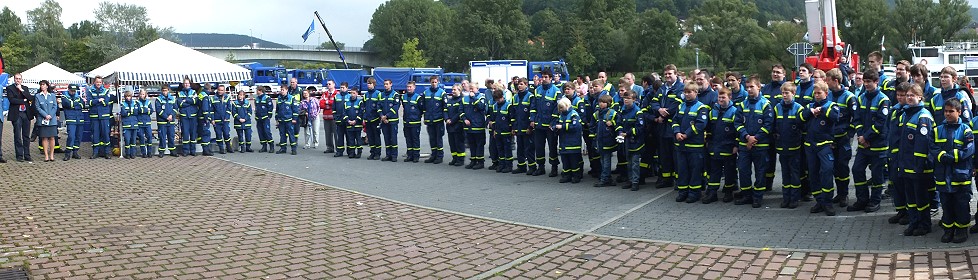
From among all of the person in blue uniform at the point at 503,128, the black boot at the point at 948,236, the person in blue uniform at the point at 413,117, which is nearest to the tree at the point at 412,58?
the person in blue uniform at the point at 413,117

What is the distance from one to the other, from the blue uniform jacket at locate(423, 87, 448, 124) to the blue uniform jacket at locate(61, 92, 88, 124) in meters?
7.88

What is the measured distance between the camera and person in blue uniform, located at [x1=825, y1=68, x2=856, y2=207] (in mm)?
9420

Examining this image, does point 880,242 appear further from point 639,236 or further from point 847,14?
point 847,14

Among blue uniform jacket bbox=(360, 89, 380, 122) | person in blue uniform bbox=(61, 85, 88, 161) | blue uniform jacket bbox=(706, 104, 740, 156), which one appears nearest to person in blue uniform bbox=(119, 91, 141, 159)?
person in blue uniform bbox=(61, 85, 88, 161)

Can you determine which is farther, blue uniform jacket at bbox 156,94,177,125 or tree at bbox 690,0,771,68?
tree at bbox 690,0,771,68

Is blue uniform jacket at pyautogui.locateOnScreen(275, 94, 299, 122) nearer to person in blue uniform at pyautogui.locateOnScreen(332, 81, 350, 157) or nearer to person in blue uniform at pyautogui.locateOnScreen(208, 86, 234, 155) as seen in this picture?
person in blue uniform at pyautogui.locateOnScreen(332, 81, 350, 157)

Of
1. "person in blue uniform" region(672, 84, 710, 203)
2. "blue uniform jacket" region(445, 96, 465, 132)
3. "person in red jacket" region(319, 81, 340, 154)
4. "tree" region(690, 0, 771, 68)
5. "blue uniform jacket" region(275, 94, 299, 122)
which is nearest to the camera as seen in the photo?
"person in blue uniform" region(672, 84, 710, 203)

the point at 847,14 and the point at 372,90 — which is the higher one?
the point at 847,14

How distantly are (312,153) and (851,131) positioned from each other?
12328 mm

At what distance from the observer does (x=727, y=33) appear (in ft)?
240

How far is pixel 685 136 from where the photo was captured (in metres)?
10.6

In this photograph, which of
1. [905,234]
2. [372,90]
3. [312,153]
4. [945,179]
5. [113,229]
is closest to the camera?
[945,179]

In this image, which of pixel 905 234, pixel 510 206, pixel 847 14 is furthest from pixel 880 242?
pixel 847 14

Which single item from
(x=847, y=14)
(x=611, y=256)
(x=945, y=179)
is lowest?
(x=611, y=256)
